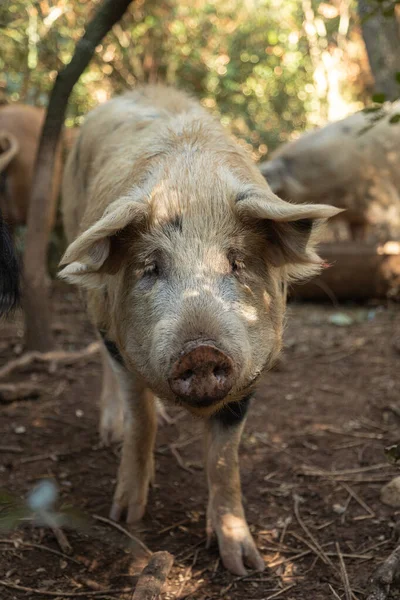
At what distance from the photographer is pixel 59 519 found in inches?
57.1

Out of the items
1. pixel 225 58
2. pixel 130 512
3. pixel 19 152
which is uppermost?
pixel 225 58

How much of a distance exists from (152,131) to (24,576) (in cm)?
183

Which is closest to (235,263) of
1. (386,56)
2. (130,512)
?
(130,512)

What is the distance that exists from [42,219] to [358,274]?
127 inches

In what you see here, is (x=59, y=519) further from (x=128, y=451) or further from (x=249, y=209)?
(x=128, y=451)

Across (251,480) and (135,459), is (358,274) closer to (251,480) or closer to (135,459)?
(251,480)

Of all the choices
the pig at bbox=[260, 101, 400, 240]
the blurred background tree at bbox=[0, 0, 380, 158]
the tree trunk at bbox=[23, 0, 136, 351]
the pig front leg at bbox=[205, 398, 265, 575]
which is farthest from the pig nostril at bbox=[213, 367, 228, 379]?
the pig at bbox=[260, 101, 400, 240]

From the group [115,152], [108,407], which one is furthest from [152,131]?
[108,407]

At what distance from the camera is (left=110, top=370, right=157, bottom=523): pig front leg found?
3.12 metres

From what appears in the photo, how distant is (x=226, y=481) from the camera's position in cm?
292

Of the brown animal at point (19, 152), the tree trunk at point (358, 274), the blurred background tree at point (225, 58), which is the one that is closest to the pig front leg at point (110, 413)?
the blurred background tree at point (225, 58)

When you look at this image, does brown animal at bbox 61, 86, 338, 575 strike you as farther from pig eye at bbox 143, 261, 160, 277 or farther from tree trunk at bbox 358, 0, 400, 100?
tree trunk at bbox 358, 0, 400, 100

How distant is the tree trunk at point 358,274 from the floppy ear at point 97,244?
4.40 metres

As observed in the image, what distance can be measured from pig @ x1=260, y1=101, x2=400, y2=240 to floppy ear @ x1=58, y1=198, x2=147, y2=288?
6.13m
